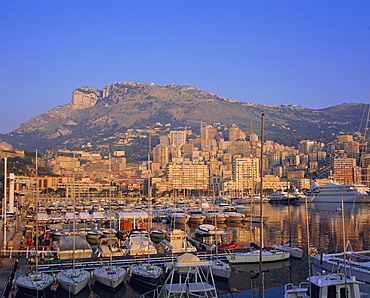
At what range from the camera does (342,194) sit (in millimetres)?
87062

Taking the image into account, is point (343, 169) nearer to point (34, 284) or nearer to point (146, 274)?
point (146, 274)

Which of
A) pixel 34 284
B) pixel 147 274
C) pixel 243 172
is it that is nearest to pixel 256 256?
pixel 147 274

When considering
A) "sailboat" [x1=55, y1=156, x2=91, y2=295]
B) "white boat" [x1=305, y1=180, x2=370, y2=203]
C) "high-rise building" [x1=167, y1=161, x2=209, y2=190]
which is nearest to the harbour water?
"sailboat" [x1=55, y1=156, x2=91, y2=295]

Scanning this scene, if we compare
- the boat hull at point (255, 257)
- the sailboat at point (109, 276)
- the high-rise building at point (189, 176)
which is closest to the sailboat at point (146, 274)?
the sailboat at point (109, 276)

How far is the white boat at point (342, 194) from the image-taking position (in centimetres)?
8412

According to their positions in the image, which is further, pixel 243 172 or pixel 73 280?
pixel 243 172

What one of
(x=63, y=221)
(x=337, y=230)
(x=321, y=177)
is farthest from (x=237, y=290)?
(x=321, y=177)

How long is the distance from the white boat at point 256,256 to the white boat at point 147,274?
5.25m

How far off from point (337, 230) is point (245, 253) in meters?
18.8

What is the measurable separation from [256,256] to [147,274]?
7.37m

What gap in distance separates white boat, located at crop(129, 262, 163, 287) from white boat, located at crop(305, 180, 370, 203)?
222 ft

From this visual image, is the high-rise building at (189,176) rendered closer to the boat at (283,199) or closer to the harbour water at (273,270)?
the boat at (283,199)

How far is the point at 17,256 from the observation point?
82.3ft

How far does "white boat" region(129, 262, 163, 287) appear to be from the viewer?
A: 19.6m
